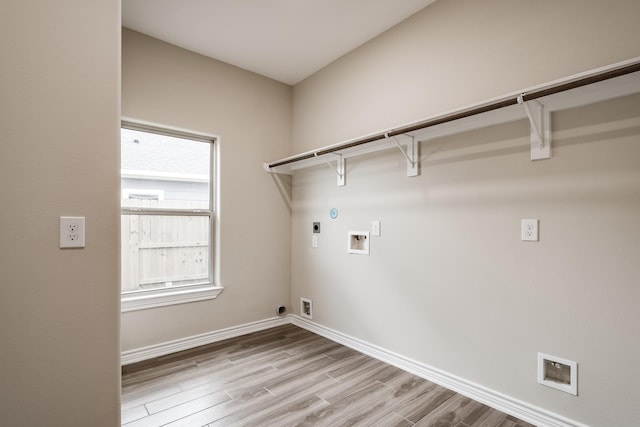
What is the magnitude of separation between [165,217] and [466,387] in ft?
8.89

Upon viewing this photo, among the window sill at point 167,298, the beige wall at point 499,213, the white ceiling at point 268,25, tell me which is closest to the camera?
the beige wall at point 499,213

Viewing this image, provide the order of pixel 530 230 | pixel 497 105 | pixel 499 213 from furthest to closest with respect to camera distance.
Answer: pixel 499 213
pixel 530 230
pixel 497 105

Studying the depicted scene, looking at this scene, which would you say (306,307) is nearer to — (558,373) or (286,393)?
(286,393)

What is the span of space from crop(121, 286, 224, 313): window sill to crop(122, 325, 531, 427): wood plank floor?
444 mm

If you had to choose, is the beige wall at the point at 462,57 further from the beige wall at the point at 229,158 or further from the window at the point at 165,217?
the window at the point at 165,217

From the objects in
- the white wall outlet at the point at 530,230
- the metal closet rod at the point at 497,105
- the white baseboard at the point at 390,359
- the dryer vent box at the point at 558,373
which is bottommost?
the white baseboard at the point at 390,359

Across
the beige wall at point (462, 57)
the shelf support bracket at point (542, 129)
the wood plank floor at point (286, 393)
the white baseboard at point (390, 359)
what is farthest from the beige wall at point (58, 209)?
the shelf support bracket at point (542, 129)

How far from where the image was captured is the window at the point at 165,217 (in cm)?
266

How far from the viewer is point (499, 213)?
1.95 meters

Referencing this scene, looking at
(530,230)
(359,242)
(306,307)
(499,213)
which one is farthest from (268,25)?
(306,307)

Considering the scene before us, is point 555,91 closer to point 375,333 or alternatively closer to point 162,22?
point 375,333

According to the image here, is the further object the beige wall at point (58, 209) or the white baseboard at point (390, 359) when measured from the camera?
the white baseboard at point (390, 359)

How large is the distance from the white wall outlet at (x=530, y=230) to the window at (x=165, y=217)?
8.30 feet

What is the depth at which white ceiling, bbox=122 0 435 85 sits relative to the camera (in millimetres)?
2330
